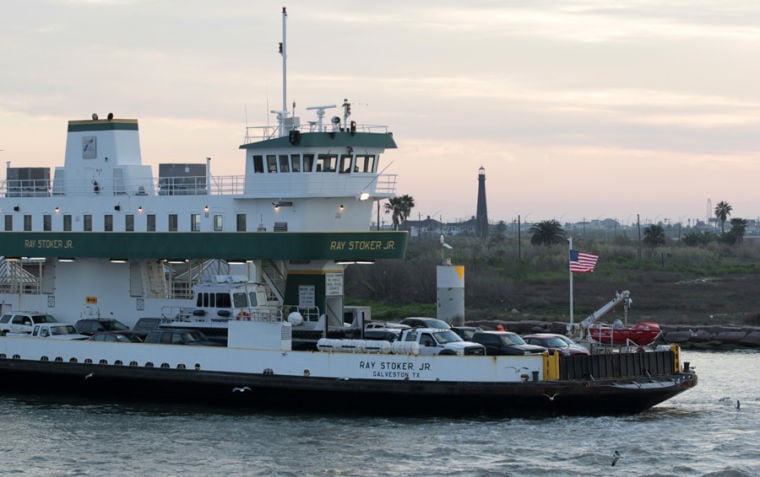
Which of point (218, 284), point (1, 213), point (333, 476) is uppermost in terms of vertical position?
point (1, 213)

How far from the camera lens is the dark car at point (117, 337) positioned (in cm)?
3725

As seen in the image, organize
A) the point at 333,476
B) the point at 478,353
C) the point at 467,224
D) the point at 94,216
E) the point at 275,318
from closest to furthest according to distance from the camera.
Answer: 1. the point at 333,476
2. the point at 478,353
3. the point at 275,318
4. the point at 94,216
5. the point at 467,224

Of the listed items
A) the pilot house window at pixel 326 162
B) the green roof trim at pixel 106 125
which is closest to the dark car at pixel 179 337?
the pilot house window at pixel 326 162

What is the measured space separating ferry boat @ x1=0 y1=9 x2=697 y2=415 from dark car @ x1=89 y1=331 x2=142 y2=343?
0.40m

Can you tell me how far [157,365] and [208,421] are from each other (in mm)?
3513

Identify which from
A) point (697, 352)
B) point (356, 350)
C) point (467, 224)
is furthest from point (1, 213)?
point (467, 224)

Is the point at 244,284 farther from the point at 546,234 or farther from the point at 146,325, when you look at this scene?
the point at 546,234

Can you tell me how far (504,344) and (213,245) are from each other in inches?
382

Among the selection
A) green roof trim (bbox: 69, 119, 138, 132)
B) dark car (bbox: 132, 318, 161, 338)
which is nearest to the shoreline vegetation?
dark car (bbox: 132, 318, 161, 338)

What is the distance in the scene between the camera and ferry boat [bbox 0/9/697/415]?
32.8 m

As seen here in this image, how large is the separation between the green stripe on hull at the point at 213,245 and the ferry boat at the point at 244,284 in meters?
Result: 0.05

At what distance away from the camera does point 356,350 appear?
33719 mm

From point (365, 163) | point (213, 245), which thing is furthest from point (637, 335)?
point (213, 245)

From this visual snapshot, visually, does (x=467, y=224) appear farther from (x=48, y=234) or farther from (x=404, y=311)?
(x=48, y=234)
